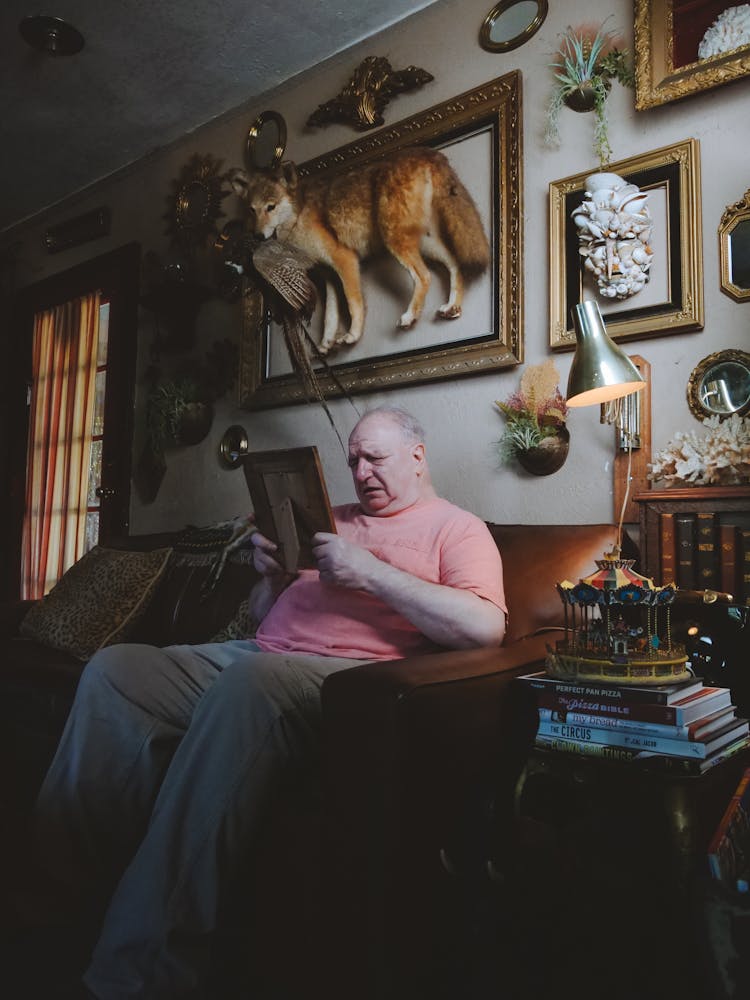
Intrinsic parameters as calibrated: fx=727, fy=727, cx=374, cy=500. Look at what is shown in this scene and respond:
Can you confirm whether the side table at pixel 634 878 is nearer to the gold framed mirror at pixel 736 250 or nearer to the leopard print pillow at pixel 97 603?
the gold framed mirror at pixel 736 250

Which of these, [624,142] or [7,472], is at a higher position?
[624,142]

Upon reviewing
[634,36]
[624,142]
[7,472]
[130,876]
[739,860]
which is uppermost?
[634,36]

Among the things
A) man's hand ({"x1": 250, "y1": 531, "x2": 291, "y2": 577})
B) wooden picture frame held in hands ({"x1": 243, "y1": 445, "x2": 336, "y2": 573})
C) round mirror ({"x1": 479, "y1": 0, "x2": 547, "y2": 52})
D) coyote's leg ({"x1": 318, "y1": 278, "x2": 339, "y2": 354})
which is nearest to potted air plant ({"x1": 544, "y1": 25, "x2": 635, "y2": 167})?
round mirror ({"x1": 479, "y1": 0, "x2": 547, "y2": 52})

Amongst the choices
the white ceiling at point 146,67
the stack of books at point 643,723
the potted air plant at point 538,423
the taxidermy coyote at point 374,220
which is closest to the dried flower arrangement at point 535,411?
the potted air plant at point 538,423

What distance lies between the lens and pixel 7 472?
425cm

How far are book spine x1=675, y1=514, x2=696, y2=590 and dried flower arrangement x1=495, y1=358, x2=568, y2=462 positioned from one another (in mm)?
529

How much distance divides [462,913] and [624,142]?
6.29 feet

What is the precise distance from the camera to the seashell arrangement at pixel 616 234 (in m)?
1.89

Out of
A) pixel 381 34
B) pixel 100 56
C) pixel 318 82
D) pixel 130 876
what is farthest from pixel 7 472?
pixel 130 876

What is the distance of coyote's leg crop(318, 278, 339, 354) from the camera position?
2.61 m

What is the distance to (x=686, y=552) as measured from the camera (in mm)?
1550

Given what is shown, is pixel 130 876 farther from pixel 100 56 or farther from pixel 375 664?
pixel 100 56

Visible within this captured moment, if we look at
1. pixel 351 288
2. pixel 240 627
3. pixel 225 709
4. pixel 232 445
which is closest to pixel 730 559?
pixel 225 709

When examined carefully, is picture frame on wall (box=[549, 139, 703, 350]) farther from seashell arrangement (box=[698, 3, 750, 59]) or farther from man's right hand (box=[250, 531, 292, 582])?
man's right hand (box=[250, 531, 292, 582])
